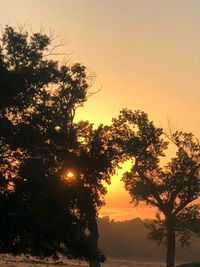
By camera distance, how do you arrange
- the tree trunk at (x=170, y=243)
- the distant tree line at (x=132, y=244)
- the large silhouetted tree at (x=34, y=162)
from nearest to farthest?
the large silhouetted tree at (x=34, y=162)
the tree trunk at (x=170, y=243)
the distant tree line at (x=132, y=244)

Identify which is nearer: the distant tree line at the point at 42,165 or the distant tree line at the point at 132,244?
the distant tree line at the point at 42,165

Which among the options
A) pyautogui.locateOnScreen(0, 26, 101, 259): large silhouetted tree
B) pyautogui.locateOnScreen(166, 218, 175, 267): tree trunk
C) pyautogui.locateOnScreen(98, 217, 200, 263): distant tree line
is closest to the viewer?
pyautogui.locateOnScreen(0, 26, 101, 259): large silhouetted tree

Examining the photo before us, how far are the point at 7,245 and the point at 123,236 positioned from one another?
5137 inches

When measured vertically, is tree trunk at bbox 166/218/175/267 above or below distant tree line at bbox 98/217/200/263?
below

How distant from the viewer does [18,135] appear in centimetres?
3036

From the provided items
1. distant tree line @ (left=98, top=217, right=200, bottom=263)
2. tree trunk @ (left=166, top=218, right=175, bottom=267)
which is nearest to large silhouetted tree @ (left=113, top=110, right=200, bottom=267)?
tree trunk @ (left=166, top=218, right=175, bottom=267)

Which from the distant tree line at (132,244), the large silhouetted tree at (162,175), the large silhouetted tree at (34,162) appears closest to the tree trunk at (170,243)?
the large silhouetted tree at (162,175)

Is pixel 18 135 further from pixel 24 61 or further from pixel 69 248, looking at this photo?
pixel 69 248

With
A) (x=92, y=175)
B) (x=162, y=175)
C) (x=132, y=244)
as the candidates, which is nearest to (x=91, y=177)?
(x=92, y=175)

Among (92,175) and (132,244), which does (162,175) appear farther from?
(132,244)

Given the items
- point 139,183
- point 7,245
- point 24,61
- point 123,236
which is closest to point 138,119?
point 139,183

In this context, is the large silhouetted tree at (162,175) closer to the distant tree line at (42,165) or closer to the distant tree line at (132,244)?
the distant tree line at (42,165)

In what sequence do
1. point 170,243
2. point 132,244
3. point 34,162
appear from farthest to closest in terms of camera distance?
1. point 132,244
2. point 170,243
3. point 34,162

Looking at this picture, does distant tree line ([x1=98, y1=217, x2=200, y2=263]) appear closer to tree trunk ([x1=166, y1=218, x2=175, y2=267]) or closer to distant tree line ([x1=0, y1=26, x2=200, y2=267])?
tree trunk ([x1=166, y1=218, x2=175, y2=267])
